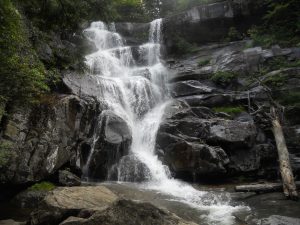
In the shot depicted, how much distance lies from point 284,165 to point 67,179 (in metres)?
7.69

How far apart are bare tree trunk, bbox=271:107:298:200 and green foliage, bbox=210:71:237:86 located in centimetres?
651

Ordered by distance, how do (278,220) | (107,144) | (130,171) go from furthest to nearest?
(107,144), (130,171), (278,220)

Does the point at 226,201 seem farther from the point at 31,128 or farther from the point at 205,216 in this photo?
the point at 31,128

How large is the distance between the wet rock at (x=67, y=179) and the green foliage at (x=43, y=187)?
0.42 m

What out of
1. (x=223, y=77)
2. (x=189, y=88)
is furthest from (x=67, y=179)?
(x=223, y=77)

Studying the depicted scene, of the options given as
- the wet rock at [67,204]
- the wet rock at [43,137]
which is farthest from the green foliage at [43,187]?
the wet rock at [67,204]

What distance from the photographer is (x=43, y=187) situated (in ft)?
35.9

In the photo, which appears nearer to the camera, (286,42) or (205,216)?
(205,216)

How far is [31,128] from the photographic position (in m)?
11.6

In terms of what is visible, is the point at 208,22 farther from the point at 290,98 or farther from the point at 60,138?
the point at 60,138

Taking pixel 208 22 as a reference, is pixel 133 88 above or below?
below

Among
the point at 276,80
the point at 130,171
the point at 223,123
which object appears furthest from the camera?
the point at 276,80

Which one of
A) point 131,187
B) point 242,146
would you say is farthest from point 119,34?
point 131,187

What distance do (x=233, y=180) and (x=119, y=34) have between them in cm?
1754
